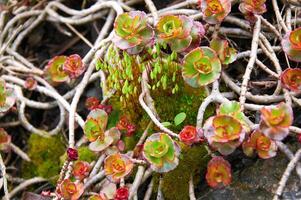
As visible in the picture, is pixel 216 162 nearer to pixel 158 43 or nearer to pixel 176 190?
pixel 176 190

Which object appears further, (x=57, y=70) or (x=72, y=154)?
(x=57, y=70)

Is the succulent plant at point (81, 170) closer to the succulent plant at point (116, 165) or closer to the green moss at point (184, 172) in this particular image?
the succulent plant at point (116, 165)

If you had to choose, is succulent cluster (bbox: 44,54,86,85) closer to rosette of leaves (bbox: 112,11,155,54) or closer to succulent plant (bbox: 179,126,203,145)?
rosette of leaves (bbox: 112,11,155,54)


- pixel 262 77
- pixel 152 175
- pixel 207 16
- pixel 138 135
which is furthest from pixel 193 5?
pixel 152 175

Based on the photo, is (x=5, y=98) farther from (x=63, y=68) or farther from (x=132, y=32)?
(x=132, y=32)

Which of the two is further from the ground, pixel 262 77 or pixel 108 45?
pixel 108 45

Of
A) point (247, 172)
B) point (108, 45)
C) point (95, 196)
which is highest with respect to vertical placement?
point (108, 45)

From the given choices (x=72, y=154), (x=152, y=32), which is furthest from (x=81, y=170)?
(x=152, y=32)
